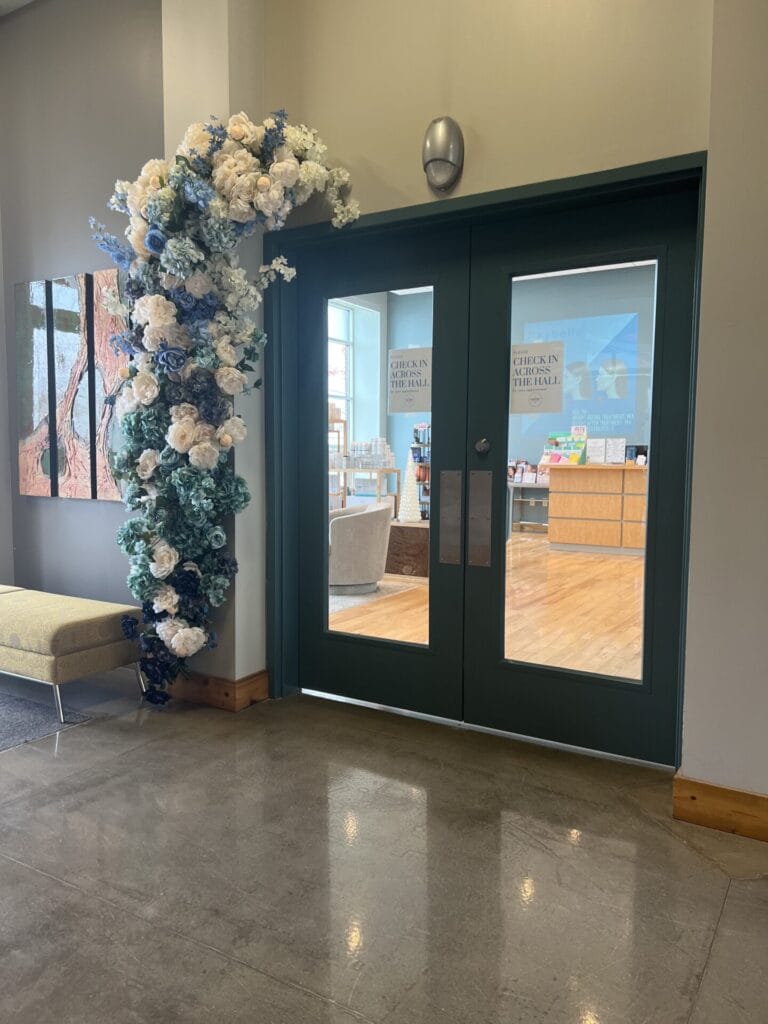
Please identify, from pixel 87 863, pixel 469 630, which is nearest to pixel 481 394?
pixel 469 630

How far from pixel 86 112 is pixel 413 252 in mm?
2085

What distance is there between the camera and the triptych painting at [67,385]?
3959mm

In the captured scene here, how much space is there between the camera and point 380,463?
11.4ft

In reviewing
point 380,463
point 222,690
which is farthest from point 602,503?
point 222,690

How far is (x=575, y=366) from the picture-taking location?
2934 millimetres

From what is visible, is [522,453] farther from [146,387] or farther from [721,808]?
[146,387]

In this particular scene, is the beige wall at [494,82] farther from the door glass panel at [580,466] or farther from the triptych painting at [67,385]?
the triptych painting at [67,385]

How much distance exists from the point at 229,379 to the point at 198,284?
0.40 m

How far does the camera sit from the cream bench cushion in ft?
10.8

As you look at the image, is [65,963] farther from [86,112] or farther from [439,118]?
[86,112]

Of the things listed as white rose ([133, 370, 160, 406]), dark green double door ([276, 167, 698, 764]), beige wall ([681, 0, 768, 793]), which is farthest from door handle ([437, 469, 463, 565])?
white rose ([133, 370, 160, 406])

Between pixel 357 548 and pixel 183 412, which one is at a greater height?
pixel 183 412

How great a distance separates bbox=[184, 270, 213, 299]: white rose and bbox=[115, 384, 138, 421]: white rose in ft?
1.67

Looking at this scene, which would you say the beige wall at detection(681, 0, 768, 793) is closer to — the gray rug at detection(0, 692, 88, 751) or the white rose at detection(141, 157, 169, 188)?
the white rose at detection(141, 157, 169, 188)
